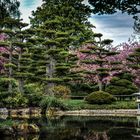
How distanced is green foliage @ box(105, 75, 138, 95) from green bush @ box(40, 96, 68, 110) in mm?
7003

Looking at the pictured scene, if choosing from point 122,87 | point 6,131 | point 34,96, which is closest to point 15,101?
point 34,96

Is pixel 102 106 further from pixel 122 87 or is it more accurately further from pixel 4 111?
pixel 4 111

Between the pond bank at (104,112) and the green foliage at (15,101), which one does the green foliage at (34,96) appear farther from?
the pond bank at (104,112)

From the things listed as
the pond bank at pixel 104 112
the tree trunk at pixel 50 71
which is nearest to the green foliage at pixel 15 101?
the pond bank at pixel 104 112

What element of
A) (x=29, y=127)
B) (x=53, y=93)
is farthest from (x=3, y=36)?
(x=29, y=127)

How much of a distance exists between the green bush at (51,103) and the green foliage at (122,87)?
7003 mm

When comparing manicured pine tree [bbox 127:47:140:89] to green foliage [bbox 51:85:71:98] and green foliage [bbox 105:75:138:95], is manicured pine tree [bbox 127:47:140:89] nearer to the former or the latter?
green foliage [bbox 105:75:138:95]

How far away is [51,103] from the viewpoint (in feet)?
115

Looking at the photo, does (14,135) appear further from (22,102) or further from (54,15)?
(54,15)

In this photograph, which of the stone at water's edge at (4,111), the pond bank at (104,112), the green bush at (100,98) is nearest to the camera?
the stone at water's edge at (4,111)

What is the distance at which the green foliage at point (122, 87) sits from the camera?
40.1m

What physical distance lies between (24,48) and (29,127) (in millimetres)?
19990

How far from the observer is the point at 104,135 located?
19.5 m

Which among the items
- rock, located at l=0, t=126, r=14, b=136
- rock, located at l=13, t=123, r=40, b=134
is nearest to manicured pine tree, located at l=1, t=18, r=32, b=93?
rock, located at l=13, t=123, r=40, b=134
